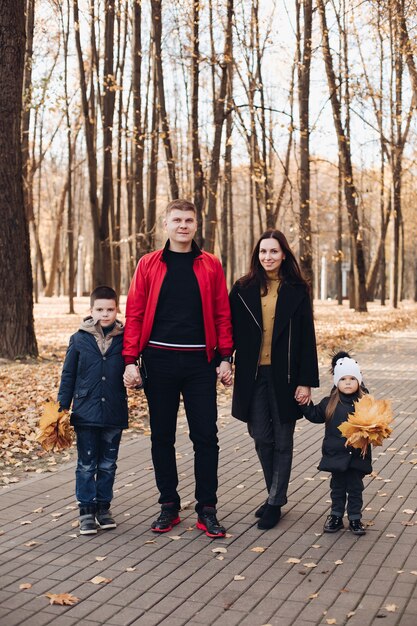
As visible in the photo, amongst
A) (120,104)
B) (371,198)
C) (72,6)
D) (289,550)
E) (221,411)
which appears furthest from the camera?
(371,198)

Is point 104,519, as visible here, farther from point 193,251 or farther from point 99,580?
point 193,251

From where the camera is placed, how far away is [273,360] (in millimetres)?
5992

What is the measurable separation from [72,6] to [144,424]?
17.7 meters

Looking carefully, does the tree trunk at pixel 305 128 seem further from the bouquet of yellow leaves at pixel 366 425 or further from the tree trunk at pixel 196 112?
the bouquet of yellow leaves at pixel 366 425

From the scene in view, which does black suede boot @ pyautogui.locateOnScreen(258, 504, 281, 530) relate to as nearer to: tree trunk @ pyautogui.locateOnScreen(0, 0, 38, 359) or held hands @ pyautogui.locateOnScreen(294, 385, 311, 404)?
held hands @ pyautogui.locateOnScreen(294, 385, 311, 404)

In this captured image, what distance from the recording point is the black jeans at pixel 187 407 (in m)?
5.86

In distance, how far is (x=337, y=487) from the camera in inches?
234

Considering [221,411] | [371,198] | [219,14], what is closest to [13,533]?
[221,411]

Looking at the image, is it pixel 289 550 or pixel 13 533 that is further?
pixel 13 533

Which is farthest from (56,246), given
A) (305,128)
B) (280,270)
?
(280,270)

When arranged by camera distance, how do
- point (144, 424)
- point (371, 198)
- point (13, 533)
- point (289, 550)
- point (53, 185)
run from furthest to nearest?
point (53, 185)
point (371, 198)
point (144, 424)
point (13, 533)
point (289, 550)

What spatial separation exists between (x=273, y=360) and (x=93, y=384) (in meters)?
1.28

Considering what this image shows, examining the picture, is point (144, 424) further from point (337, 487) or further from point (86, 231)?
point (86, 231)

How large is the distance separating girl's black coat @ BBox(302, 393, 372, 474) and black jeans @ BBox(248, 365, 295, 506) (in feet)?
0.69
